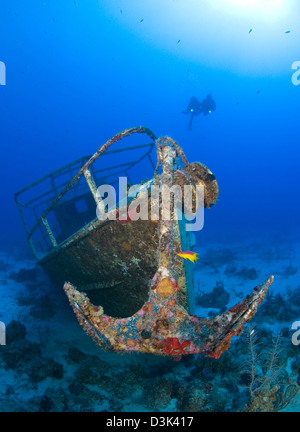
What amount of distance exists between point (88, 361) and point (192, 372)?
2.06 m

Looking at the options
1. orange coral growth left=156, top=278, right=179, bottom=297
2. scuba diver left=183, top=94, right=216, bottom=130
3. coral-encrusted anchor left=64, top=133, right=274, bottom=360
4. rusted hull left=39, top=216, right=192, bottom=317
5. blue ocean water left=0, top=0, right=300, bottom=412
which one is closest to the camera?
coral-encrusted anchor left=64, top=133, right=274, bottom=360

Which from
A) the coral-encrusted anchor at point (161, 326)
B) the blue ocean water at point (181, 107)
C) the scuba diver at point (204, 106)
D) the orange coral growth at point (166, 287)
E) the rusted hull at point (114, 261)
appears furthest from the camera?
the blue ocean water at point (181, 107)

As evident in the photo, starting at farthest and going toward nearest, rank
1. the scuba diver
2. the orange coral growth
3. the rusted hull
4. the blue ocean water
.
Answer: the blue ocean water
the scuba diver
the rusted hull
the orange coral growth

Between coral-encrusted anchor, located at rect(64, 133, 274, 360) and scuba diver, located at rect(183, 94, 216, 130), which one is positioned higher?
scuba diver, located at rect(183, 94, 216, 130)

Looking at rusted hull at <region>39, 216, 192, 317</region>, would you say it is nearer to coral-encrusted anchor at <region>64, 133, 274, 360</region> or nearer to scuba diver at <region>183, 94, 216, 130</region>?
coral-encrusted anchor at <region>64, 133, 274, 360</region>

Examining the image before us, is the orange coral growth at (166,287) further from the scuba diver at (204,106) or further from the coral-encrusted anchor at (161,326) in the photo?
the scuba diver at (204,106)

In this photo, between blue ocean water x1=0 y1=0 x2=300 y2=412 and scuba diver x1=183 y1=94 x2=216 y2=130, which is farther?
blue ocean water x1=0 y1=0 x2=300 y2=412

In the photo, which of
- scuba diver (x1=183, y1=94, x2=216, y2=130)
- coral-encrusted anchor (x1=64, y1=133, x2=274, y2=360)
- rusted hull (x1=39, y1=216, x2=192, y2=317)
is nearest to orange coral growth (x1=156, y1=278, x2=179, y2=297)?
coral-encrusted anchor (x1=64, y1=133, x2=274, y2=360)

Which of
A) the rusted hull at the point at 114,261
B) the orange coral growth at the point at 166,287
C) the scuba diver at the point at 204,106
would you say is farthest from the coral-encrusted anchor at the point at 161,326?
the scuba diver at the point at 204,106

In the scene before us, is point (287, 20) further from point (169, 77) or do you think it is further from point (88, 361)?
point (88, 361)

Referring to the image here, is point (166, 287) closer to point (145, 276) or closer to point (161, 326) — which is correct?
point (161, 326)

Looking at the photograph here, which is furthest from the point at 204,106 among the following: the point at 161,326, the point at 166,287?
the point at 161,326

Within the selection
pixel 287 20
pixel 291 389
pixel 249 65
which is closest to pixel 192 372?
pixel 291 389

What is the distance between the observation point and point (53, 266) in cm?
572
